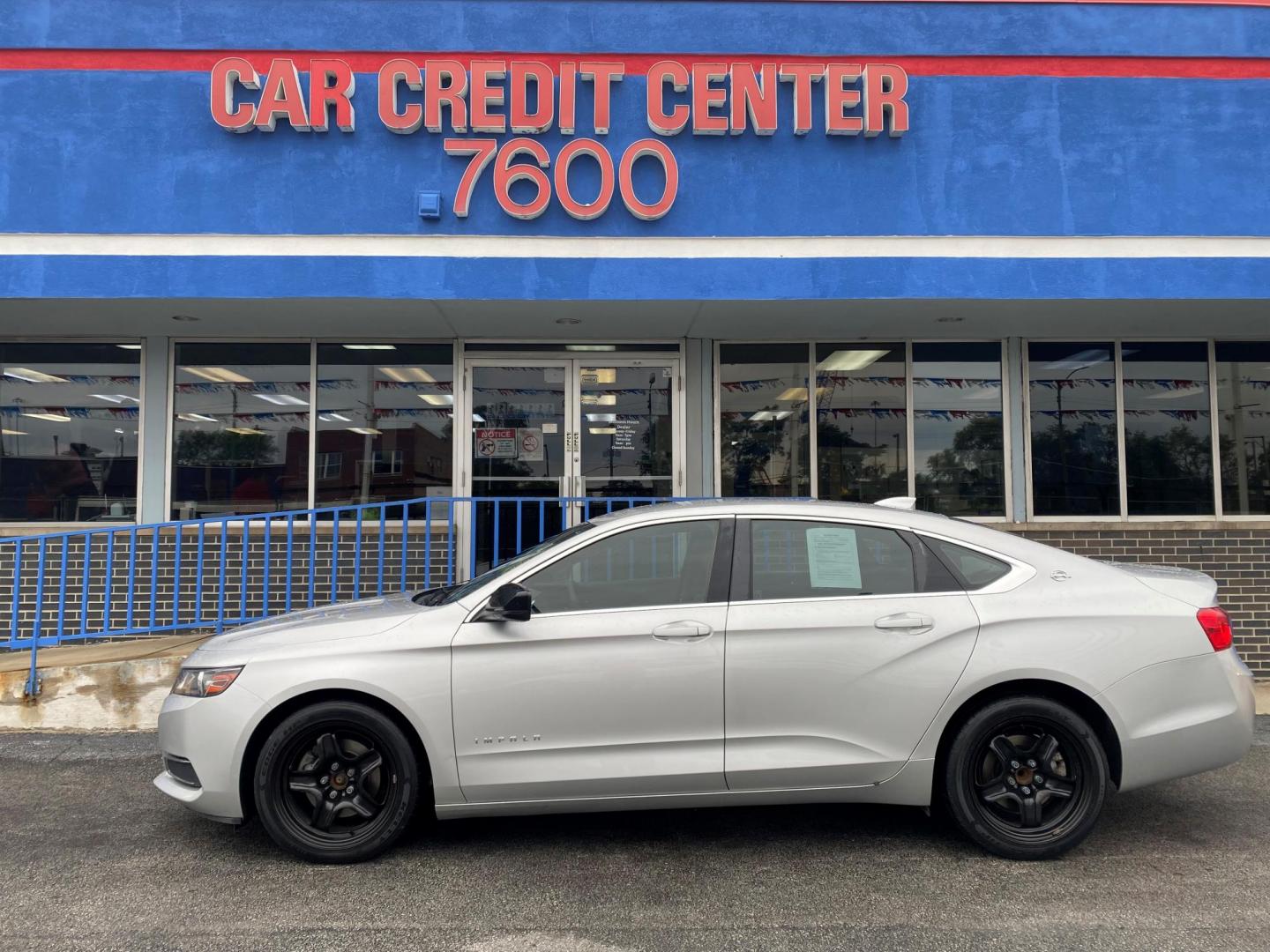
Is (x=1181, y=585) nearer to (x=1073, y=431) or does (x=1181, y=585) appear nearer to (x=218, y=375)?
(x=1073, y=431)

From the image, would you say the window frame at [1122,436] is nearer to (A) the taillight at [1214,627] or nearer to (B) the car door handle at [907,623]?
(A) the taillight at [1214,627]

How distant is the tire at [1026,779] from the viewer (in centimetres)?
411

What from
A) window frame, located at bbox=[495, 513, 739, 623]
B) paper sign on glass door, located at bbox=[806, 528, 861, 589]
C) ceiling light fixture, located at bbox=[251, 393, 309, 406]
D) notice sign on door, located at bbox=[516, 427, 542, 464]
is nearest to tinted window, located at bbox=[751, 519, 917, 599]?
paper sign on glass door, located at bbox=[806, 528, 861, 589]

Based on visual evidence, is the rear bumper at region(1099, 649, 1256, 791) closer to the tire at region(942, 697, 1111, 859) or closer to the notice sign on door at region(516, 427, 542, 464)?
the tire at region(942, 697, 1111, 859)

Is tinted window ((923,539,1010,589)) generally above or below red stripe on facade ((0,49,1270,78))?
below

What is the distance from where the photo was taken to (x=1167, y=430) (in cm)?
906

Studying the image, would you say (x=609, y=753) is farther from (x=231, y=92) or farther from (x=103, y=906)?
(x=231, y=92)

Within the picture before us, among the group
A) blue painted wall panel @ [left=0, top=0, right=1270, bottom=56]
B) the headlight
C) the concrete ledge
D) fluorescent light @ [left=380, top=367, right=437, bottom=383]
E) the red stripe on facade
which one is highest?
blue painted wall panel @ [left=0, top=0, right=1270, bottom=56]

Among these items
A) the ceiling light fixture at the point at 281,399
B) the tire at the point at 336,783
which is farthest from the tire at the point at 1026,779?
the ceiling light fixture at the point at 281,399

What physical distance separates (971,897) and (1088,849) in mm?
921

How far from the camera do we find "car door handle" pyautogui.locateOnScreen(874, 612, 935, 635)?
4.18 meters

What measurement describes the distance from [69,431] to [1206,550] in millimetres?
10811

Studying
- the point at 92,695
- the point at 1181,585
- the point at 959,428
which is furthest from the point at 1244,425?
the point at 92,695

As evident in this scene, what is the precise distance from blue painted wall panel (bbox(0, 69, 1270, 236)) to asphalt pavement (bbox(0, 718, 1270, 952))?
15.8 ft
